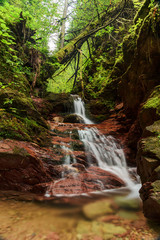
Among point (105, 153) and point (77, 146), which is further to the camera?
point (105, 153)

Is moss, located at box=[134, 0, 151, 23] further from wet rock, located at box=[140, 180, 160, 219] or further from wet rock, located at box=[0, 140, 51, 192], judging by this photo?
wet rock, located at box=[0, 140, 51, 192]

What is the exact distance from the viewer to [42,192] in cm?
306

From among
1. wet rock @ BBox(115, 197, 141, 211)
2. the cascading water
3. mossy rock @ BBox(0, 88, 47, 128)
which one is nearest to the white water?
the cascading water

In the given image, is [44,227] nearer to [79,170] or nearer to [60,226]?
[60,226]

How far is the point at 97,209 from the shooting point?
2.40 meters

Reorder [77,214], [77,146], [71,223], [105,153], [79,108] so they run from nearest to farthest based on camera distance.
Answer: [71,223]
[77,214]
[77,146]
[105,153]
[79,108]

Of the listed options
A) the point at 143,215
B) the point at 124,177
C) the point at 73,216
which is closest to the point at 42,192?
the point at 73,216

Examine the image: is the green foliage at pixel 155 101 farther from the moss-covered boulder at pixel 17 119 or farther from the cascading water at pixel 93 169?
the moss-covered boulder at pixel 17 119

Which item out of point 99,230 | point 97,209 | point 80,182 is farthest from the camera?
point 80,182

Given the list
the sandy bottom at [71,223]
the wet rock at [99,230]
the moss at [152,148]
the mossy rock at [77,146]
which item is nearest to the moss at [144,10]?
the moss at [152,148]

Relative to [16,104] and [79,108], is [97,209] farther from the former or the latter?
[79,108]

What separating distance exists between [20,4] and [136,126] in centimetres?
1149

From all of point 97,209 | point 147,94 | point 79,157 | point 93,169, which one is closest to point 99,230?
point 97,209

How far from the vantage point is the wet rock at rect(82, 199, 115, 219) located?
84.8 inches
